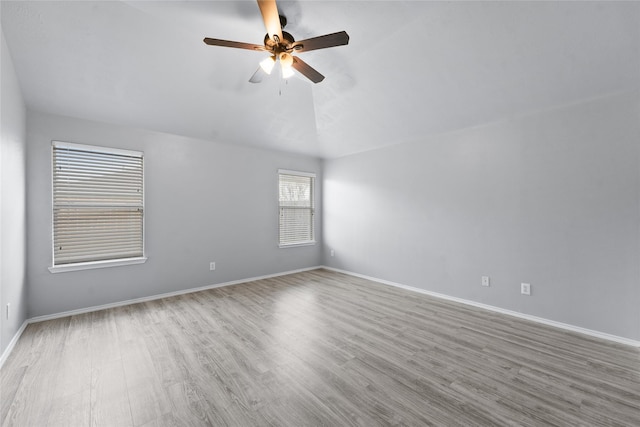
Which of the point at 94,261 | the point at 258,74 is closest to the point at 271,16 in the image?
the point at 258,74

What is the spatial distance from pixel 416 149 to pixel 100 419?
4414mm

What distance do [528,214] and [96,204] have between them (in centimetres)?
520

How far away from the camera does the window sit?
5234 mm

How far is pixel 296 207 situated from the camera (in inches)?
214

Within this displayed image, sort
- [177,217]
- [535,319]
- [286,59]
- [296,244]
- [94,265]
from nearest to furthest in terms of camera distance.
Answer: [286,59] < [535,319] < [94,265] < [177,217] < [296,244]

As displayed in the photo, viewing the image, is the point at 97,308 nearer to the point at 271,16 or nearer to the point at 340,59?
the point at 271,16

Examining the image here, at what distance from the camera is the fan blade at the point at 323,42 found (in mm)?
2022

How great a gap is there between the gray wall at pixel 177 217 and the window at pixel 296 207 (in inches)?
6.6

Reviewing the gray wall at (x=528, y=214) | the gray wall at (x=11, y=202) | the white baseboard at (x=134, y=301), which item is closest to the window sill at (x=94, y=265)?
the gray wall at (x=11, y=202)

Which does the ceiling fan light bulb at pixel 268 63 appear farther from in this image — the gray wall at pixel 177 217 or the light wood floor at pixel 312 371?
the light wood floor at pixel 312 371

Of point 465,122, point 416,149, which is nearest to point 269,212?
point 416,149

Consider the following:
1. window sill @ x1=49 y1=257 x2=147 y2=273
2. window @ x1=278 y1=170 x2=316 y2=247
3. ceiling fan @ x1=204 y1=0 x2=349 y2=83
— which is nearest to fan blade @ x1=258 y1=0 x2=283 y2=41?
ceiling fan @ x1=204 y1=0 x2=349 y2=83

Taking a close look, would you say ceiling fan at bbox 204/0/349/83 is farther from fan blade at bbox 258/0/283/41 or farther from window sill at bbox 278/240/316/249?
window sill at bbox 278/240/316/249

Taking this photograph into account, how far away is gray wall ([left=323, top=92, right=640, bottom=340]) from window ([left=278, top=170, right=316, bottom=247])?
150 cm
